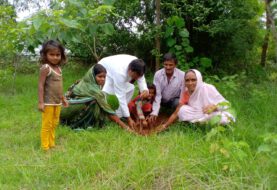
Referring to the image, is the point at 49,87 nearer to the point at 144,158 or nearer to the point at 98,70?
the point at 98,70

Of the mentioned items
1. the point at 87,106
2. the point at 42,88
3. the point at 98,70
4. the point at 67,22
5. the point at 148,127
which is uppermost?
the point at 67,22

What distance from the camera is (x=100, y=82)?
13.8 feet

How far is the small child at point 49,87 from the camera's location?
354cm

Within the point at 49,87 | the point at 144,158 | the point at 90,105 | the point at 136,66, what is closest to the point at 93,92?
the point at 90,105

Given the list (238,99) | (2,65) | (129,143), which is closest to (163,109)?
(238,99)

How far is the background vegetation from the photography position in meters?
2.86

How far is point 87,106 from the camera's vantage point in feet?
14.0

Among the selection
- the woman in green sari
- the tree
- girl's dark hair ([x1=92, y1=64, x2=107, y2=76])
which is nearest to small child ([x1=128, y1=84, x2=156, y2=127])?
the woman in green sari

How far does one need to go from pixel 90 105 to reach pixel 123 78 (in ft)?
1.69

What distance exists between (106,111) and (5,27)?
9.24 ft

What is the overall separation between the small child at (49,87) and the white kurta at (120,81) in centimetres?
87

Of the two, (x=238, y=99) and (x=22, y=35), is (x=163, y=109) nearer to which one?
(x=238, y=99)

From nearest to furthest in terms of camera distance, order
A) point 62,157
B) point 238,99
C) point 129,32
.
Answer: point 62,157 → point 238,99 → point 129,32

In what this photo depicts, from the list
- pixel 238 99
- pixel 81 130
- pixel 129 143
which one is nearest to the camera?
pixel 129 143
